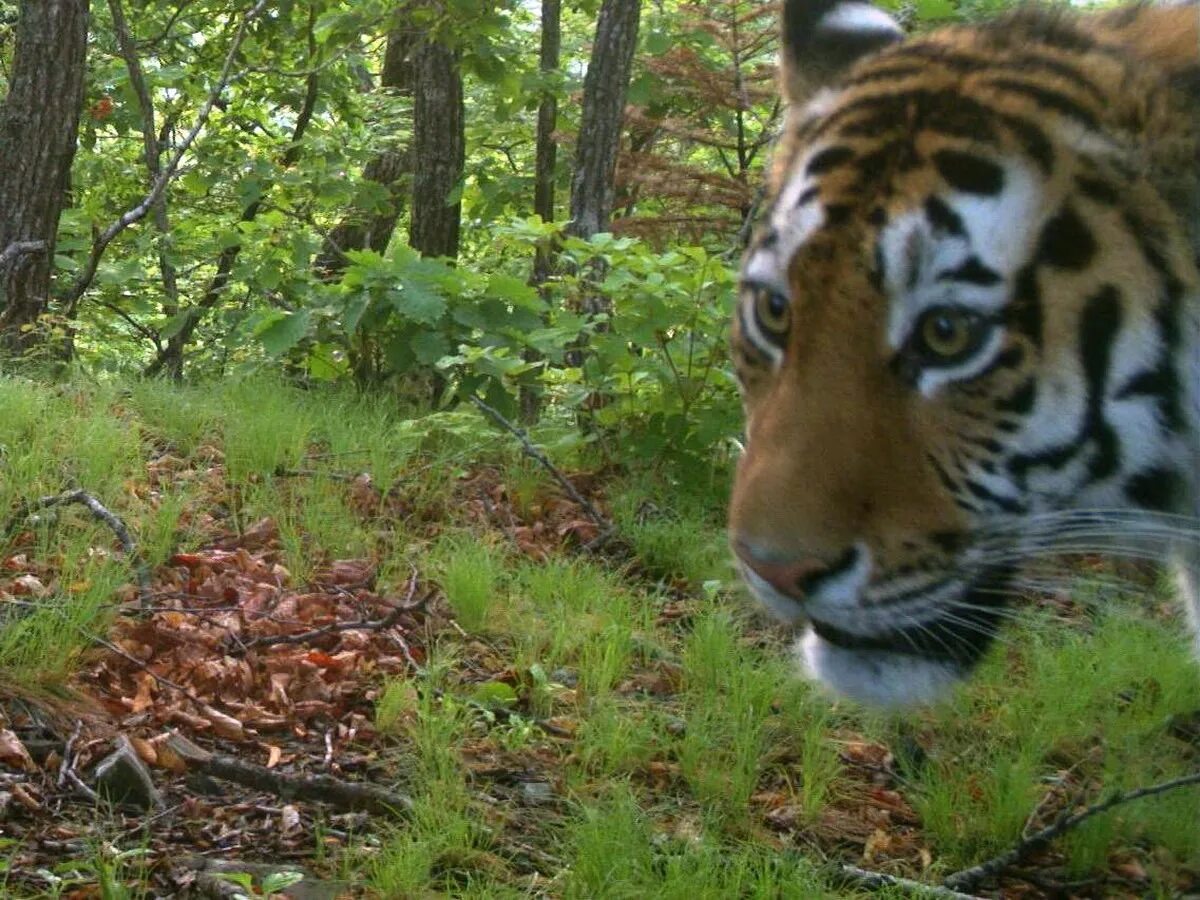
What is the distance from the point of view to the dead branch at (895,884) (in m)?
2.86

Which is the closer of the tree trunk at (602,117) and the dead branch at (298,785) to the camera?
the dead branch at (298,785)

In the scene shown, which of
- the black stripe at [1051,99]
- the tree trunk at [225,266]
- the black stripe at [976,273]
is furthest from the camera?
the tree trunk at [225,266]

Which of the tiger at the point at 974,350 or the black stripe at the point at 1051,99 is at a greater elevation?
the black stripe at the point at 1051,99

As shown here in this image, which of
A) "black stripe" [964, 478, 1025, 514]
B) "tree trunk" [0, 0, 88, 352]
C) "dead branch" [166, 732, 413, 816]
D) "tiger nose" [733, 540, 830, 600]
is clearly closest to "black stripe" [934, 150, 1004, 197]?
"black stripe" [964, 478, 1025, 514]

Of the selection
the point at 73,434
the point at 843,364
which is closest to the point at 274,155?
the point at 73,434

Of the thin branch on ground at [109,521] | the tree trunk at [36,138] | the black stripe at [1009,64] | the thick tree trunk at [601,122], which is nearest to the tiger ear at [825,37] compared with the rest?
the black stripe at [1009,64]

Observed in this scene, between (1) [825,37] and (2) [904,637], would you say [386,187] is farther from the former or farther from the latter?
(2) [904,637]

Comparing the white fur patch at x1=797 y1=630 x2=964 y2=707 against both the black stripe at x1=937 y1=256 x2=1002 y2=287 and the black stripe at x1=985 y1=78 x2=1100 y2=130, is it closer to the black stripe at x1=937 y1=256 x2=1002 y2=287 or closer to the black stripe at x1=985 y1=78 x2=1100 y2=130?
the black stripe at x1=937 y1=256 x2=1002 y2=287

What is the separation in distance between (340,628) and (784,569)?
2061mm

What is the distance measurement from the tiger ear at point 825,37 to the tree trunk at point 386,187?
24.4ft

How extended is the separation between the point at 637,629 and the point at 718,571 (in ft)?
2.10

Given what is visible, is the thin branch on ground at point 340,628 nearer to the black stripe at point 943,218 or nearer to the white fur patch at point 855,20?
the white fur patch at point 855,20

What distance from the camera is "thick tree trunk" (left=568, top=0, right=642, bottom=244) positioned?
24.3 feet

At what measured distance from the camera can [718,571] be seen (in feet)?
15.6
